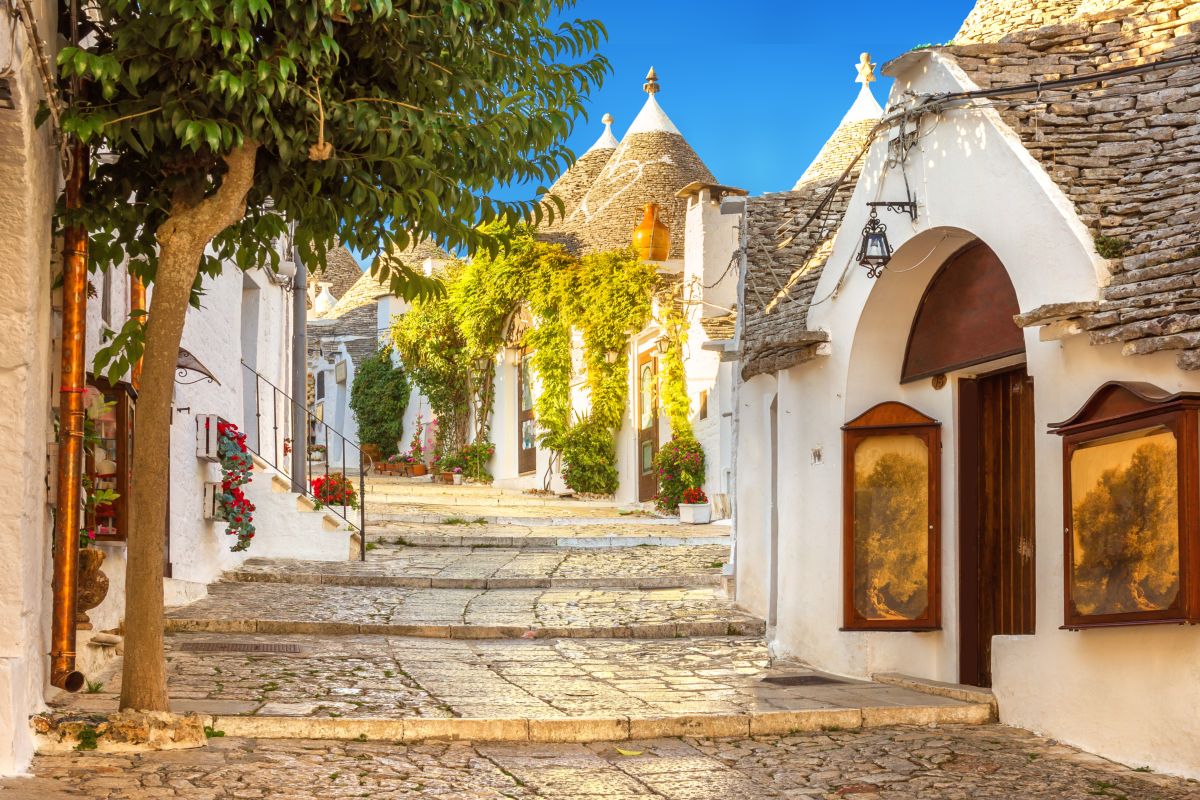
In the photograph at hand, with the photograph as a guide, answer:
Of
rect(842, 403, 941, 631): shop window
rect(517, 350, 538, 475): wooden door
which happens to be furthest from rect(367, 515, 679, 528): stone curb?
rect(842, 403, 941, 631): shop window

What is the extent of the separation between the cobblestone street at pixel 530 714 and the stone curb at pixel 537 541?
148 inches

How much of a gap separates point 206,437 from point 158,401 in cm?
683

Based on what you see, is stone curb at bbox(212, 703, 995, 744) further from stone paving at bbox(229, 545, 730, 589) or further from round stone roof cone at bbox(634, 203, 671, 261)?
round stone roof cone at bbox(634, 203, 671, 261)

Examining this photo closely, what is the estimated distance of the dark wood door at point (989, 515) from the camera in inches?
372

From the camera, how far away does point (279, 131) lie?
643 cm

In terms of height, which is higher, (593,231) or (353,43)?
(593,231)

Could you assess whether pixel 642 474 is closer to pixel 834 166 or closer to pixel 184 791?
pixel 834 166

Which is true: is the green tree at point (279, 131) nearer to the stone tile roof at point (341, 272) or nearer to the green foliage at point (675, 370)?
the green foliage at point (675, 370)

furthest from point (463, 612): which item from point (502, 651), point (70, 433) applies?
point (70, 433)

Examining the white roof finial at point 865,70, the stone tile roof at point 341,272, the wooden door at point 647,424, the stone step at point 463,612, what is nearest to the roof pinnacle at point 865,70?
the white roof finial at point 865,70

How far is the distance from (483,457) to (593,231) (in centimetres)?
566

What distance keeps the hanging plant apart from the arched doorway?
704 cm

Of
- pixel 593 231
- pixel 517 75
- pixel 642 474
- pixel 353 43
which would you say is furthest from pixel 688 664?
pixel 593 231

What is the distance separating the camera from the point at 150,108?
6492 mm
